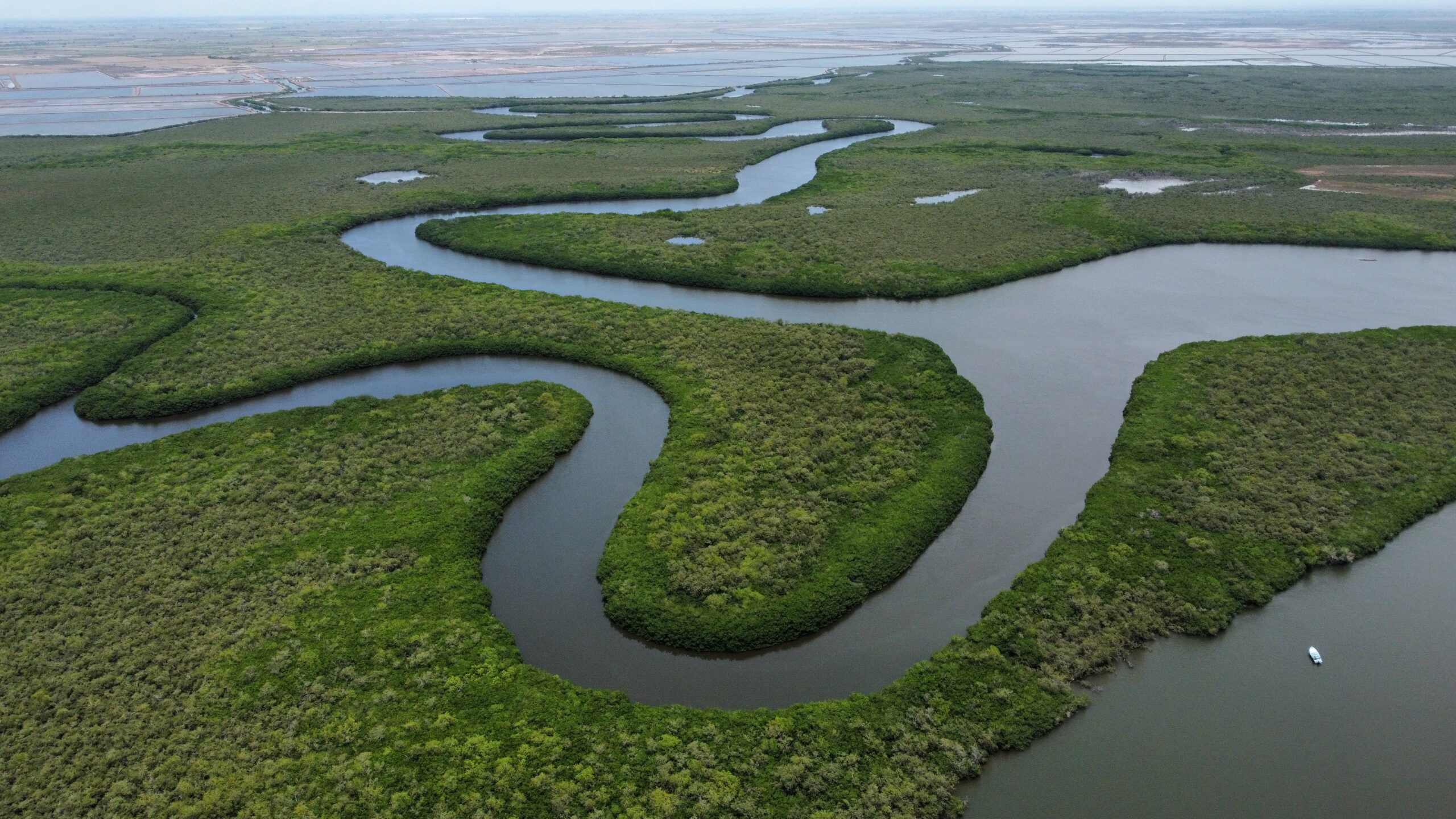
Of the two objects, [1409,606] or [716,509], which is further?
[716,509]

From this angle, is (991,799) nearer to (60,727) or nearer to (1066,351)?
(60,727)

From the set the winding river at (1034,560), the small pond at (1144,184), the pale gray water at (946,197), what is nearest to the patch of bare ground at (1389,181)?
the small pond at (1144,184)

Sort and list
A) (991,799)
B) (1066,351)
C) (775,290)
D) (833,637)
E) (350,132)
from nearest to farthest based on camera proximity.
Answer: (991,799), (833,637), (1066,351), (775,290), (350,132)

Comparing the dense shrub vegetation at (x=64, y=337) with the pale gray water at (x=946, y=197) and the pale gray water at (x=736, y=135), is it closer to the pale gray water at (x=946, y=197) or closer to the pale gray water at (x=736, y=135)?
the pale gray water at (x=946, y=197)

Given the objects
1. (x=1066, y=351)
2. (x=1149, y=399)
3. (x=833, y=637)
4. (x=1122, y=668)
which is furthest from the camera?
(x=1066, y=351)

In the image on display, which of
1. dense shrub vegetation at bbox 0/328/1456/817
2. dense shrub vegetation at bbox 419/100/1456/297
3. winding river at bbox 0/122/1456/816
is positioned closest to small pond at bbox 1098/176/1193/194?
dense shrub vegetation at bbox 419/100/1456/297

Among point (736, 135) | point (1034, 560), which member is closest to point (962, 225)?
point (1034, 560)

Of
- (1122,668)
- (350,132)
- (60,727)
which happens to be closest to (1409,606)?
(1122,668)

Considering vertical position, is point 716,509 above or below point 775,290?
below
